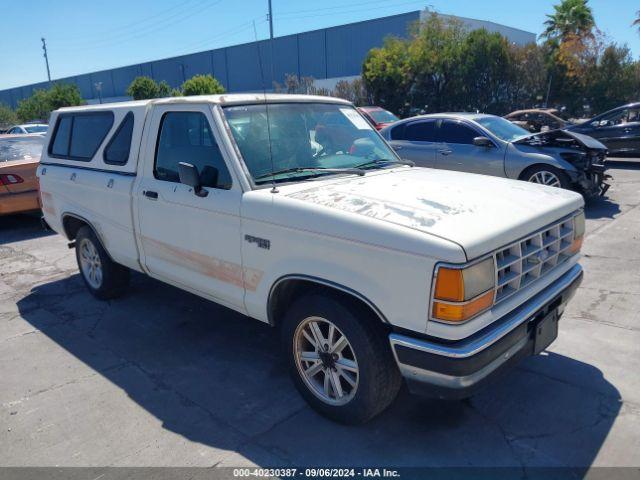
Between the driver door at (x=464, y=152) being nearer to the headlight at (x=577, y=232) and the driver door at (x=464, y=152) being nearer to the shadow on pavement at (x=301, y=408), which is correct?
the headlight at (x=577, y=232)

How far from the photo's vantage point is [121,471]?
2.93 meters

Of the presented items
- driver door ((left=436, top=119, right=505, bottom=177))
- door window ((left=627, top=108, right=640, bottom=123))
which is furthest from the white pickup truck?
door window ((left=627, top=108, right=640, bottom=123))

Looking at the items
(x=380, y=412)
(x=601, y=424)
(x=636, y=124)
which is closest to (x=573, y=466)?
(x=601, y=424)

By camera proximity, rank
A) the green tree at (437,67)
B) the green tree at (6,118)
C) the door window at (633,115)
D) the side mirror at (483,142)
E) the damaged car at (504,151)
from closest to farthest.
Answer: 1. the damaged car at (504,151)
2. the side mirror at (483,142)
3. the door window at (633,115)
4. the green tree at (437,67)
5. the green tree at (6,118)

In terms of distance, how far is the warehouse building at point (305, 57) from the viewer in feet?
147

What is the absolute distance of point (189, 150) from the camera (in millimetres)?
4047

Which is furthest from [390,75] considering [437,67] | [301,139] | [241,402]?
[241,402]

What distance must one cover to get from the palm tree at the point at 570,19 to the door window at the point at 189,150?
35429mm

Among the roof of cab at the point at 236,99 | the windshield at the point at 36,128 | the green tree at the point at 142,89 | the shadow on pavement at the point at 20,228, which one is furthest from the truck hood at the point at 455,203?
the green tree at the point at 142,89

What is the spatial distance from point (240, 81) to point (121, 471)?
2276 inches

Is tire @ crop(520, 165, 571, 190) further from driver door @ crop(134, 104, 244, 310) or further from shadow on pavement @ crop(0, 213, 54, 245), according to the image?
shadow on pavement @ crop(0, 213, 54, 245)

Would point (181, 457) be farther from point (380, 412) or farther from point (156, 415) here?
point (380, 412)

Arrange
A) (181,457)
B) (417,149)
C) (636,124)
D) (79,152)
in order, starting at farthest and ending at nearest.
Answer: (636,124) → (417,149) → (79,152) → (181,457)

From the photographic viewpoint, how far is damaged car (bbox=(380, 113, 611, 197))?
28.0ft
